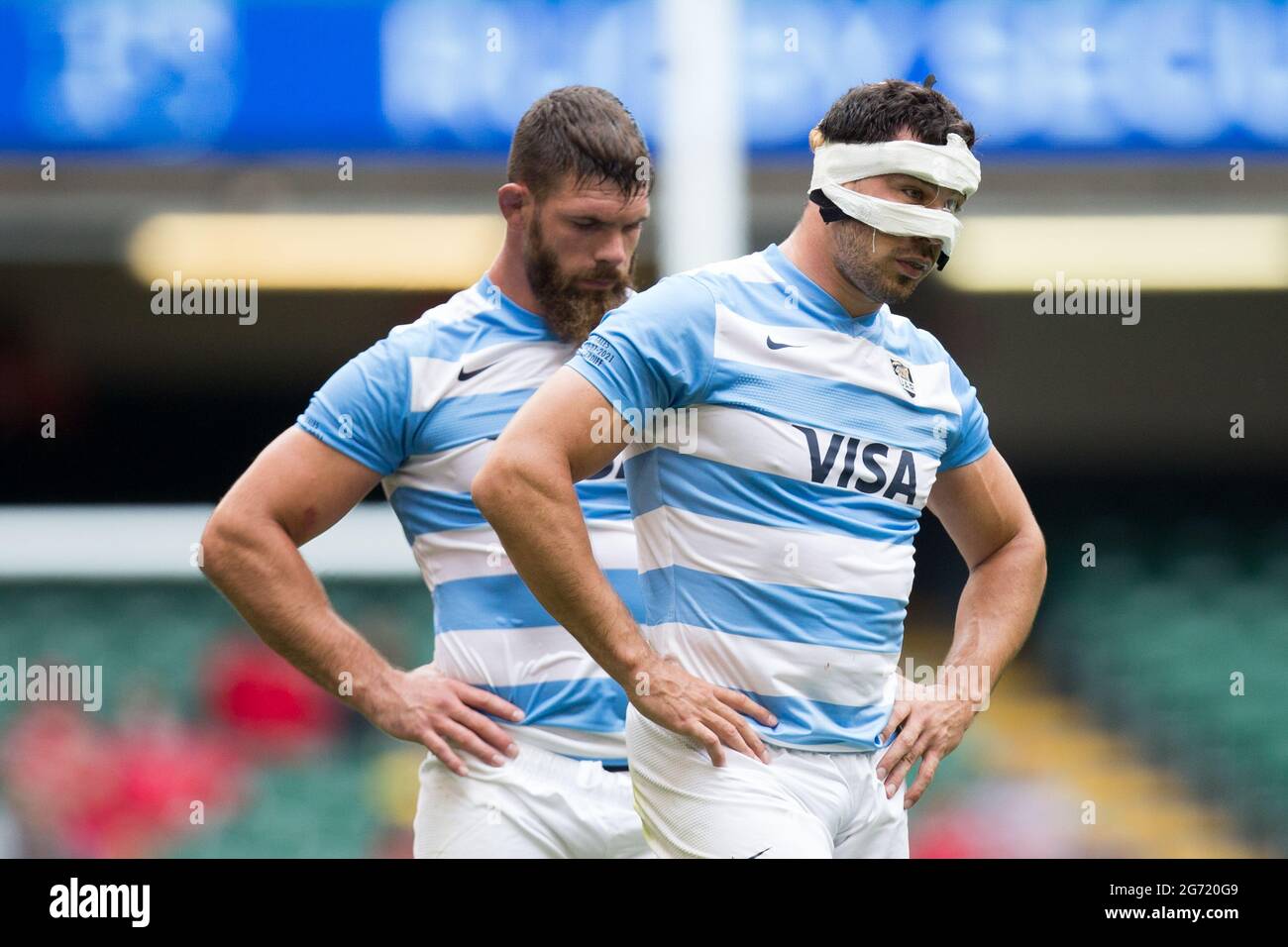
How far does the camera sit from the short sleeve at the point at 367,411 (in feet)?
8.75

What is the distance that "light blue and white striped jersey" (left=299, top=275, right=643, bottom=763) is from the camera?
2.68m

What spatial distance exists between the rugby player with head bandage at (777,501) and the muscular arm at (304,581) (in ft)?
1.09

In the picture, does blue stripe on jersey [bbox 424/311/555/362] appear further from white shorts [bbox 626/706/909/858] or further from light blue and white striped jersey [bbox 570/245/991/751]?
white shorts [bbox 626/706/909/858]

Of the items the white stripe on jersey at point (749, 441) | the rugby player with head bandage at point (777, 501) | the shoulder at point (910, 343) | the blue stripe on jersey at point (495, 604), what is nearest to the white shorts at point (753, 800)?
the rugby player with head bandage at point (777, 501)

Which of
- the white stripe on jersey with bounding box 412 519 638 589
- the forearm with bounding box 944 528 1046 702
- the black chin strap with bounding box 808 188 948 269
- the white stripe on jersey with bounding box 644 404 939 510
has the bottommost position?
the forearm with bounding box 944 528 1046 702

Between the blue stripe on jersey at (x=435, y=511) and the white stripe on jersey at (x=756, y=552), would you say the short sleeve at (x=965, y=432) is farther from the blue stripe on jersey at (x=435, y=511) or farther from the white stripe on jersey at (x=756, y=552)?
the blue stripe on jersey at (x=435, y=511)

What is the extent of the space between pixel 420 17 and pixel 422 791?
3.67 metres

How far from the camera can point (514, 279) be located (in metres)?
2.81

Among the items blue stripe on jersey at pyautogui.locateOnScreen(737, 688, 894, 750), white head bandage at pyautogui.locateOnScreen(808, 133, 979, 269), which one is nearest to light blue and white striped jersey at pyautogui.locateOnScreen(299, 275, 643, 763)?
blue stripe on jersey at pyautogui.locateOnScreen(737, 688, 894, 750)

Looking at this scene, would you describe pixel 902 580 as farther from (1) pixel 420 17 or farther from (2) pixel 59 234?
(2) pixel 59 234

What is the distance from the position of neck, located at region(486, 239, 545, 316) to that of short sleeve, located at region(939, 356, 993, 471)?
678 mm

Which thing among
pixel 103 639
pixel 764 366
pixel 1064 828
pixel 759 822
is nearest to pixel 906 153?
pixel 764 366

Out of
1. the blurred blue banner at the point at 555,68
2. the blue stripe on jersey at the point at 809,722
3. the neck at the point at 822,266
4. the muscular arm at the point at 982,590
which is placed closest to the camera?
the blue stripe on jersey at the point at 809,722

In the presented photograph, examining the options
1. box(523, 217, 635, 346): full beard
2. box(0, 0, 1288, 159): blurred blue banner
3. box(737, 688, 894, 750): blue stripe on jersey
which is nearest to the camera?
box(737, 688, 894, 750): blue stripe on jersey
